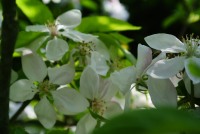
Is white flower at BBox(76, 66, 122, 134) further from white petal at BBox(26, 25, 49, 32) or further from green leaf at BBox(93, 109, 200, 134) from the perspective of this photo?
green leaf at BBox(93, 109, 200, 134)

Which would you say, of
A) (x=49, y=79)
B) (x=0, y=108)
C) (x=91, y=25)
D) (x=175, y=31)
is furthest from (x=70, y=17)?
(x=175, y=31)

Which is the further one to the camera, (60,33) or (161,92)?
(60,33)

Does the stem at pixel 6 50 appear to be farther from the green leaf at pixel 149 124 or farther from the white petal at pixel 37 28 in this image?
the green leaf at pixel 149 124

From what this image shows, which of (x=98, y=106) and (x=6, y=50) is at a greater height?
(x=6, y=50)

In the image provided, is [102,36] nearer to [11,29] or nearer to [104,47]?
[104,47]

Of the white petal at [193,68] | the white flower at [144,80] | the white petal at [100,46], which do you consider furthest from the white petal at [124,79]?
the white petal at [100,46]

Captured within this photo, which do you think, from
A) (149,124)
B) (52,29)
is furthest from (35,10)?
(149,124)

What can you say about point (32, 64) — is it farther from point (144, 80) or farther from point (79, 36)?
point (144, 80)
